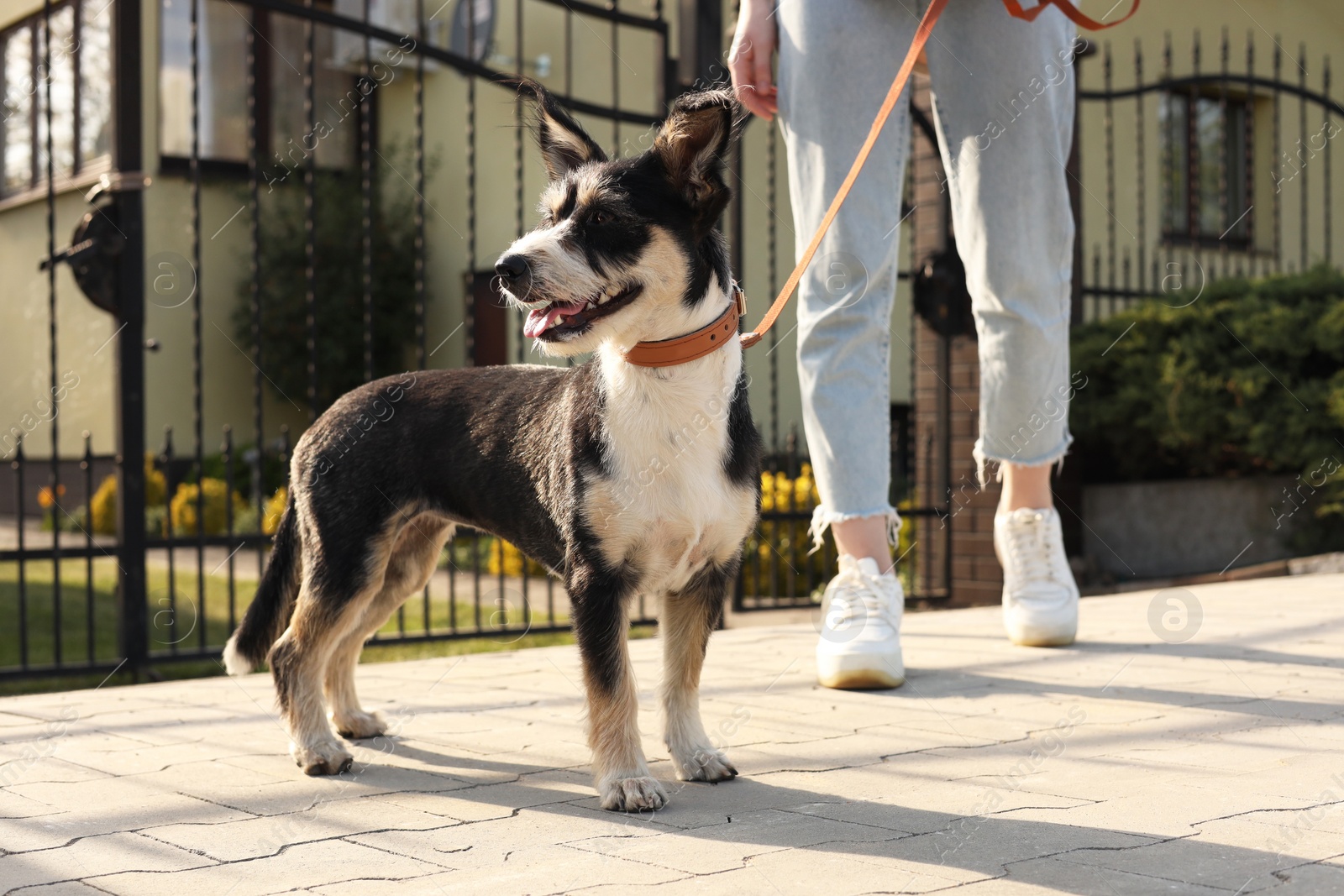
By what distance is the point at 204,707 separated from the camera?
3926mm

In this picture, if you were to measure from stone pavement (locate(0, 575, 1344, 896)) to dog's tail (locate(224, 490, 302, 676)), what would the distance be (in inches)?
9.1

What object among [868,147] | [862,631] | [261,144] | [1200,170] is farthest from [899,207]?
[261,144]

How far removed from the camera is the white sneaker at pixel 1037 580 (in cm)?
434

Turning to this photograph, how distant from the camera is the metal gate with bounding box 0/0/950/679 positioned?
5000mm

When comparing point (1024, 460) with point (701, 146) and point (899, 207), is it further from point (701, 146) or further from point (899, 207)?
point (701, 146)

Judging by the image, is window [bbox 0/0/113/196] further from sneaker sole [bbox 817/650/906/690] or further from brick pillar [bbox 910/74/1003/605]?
sneaker sole [bbox 817/650/906/690]

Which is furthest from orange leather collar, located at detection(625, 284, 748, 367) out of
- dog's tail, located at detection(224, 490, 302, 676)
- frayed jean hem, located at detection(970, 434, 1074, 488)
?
frayed jean hem, located at detection(970, 434, 1074, 488)

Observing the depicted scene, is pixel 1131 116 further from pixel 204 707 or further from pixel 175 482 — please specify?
pixel 204 707

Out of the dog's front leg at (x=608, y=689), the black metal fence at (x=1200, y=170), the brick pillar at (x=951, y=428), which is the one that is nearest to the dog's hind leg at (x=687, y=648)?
the dog's front leg at (x=608, y=689)

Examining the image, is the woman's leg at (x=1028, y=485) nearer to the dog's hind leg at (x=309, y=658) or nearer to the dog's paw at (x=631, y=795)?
the dog's paw at (x=631, y=795)

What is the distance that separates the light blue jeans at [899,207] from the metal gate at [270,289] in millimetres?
1011

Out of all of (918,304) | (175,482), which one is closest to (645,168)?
(918,304)

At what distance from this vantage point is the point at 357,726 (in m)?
3.50

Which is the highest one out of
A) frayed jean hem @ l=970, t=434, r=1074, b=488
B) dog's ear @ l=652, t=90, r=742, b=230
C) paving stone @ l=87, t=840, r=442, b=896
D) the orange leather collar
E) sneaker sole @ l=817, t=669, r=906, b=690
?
dog's ear @ l=652, t=90, r=742, b=230
